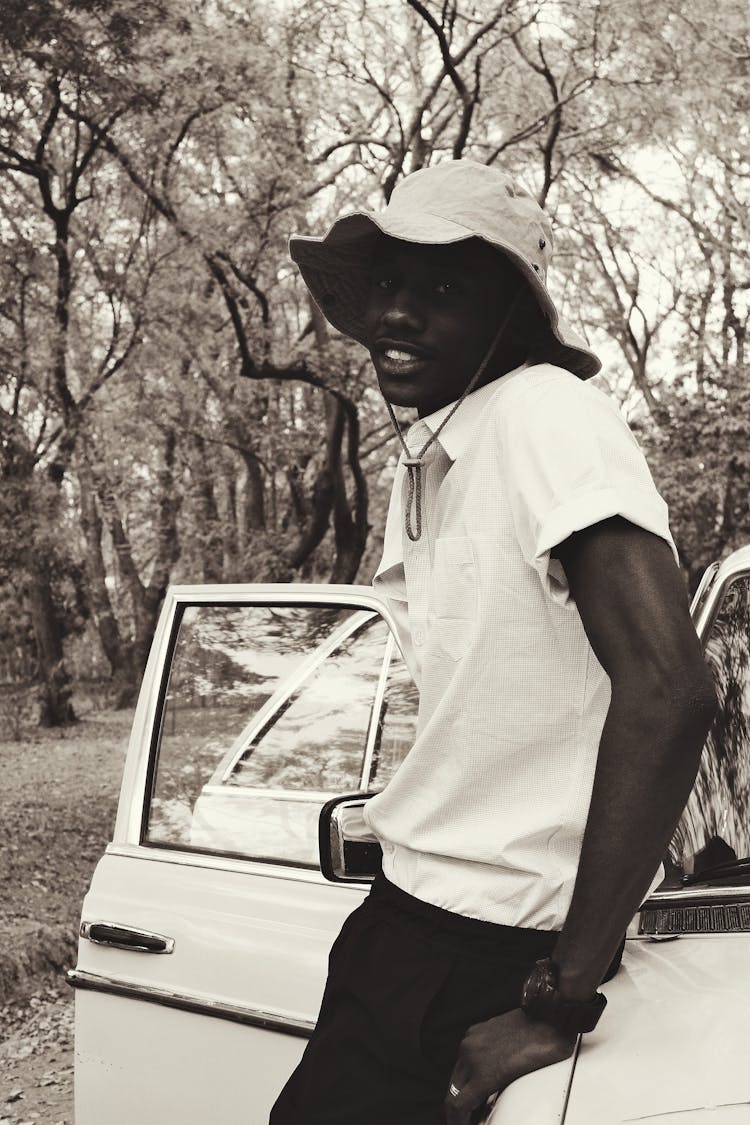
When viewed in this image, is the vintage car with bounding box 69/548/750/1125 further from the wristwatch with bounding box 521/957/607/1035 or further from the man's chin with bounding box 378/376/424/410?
the man's chin with bounding box 378/376/424/410

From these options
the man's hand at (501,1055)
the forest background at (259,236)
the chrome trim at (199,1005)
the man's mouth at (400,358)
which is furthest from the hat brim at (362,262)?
the forest background at (259,236)

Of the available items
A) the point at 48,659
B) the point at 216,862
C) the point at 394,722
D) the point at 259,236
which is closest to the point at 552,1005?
the point at 216,862

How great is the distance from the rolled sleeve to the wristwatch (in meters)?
0.40

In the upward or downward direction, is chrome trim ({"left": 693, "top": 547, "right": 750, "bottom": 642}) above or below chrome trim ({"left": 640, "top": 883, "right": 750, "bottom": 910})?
above

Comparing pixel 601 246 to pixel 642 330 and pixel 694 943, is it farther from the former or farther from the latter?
pixel 694 943

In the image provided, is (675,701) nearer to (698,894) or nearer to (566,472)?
(566,472)

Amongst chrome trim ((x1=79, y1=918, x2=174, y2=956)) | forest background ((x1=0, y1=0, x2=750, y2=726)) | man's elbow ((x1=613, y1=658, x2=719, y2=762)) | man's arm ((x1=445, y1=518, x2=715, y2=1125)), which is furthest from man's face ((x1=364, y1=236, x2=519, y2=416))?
forest background ((x1=0, y1=0, x2=750, y2=726))

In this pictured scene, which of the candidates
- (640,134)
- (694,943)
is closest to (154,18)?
(640,134)

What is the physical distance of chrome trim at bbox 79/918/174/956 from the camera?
2.42 m

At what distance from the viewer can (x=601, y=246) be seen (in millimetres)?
18500

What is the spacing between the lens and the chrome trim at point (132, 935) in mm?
2424

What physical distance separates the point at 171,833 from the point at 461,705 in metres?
1.45

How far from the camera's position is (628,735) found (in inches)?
48.6

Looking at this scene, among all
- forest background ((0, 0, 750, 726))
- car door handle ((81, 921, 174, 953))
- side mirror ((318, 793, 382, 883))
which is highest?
forest background ((0, 0, 750, 726))
